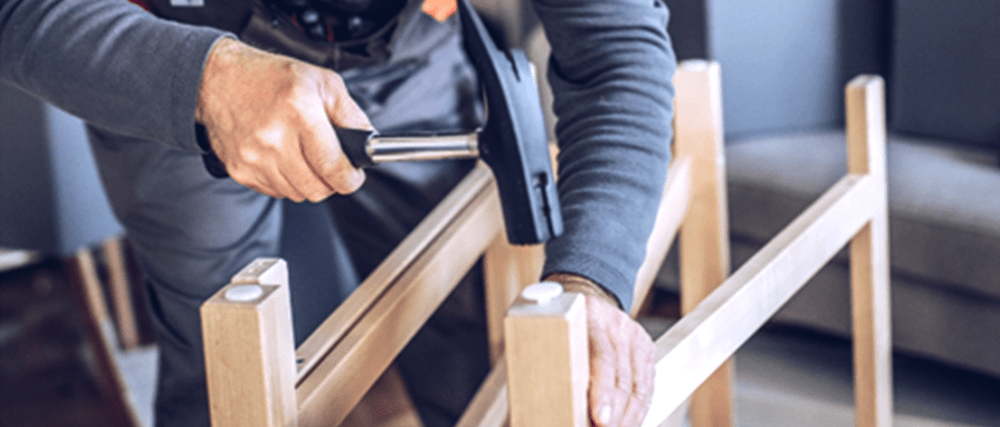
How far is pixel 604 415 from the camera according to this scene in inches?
20.1

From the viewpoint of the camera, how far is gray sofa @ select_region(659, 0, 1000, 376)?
134 centimetres

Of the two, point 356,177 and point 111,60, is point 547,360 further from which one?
point 111,60

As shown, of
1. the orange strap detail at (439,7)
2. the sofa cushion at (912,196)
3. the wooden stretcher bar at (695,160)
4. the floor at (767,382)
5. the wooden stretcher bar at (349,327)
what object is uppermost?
the orange strap detail at (439,7)

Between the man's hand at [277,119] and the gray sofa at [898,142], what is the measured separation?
1.02m

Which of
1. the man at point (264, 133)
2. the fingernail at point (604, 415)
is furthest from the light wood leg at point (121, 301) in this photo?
the fingernail at point (604, 415)

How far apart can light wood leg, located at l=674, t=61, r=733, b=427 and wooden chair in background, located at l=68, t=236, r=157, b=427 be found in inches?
41.9

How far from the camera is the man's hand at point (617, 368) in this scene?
52 cm

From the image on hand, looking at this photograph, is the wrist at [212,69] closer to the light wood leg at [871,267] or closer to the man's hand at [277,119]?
the man's hand at [277,119]

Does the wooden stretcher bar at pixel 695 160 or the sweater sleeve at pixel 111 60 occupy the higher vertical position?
the sweater sleeve at pixel 111 60

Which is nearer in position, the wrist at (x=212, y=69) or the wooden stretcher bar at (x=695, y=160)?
the wrist at (x=212, y=69)

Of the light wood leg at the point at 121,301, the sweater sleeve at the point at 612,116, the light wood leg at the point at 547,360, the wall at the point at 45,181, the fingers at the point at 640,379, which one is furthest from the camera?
the light wood leg at the point at 121,301

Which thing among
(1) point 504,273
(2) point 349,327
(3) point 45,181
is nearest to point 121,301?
(3) point 45,181

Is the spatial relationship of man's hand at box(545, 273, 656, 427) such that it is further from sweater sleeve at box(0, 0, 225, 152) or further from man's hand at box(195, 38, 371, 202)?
sweater sleeve at box(0, 0, 225, 152)

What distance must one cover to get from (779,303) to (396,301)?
326mm
